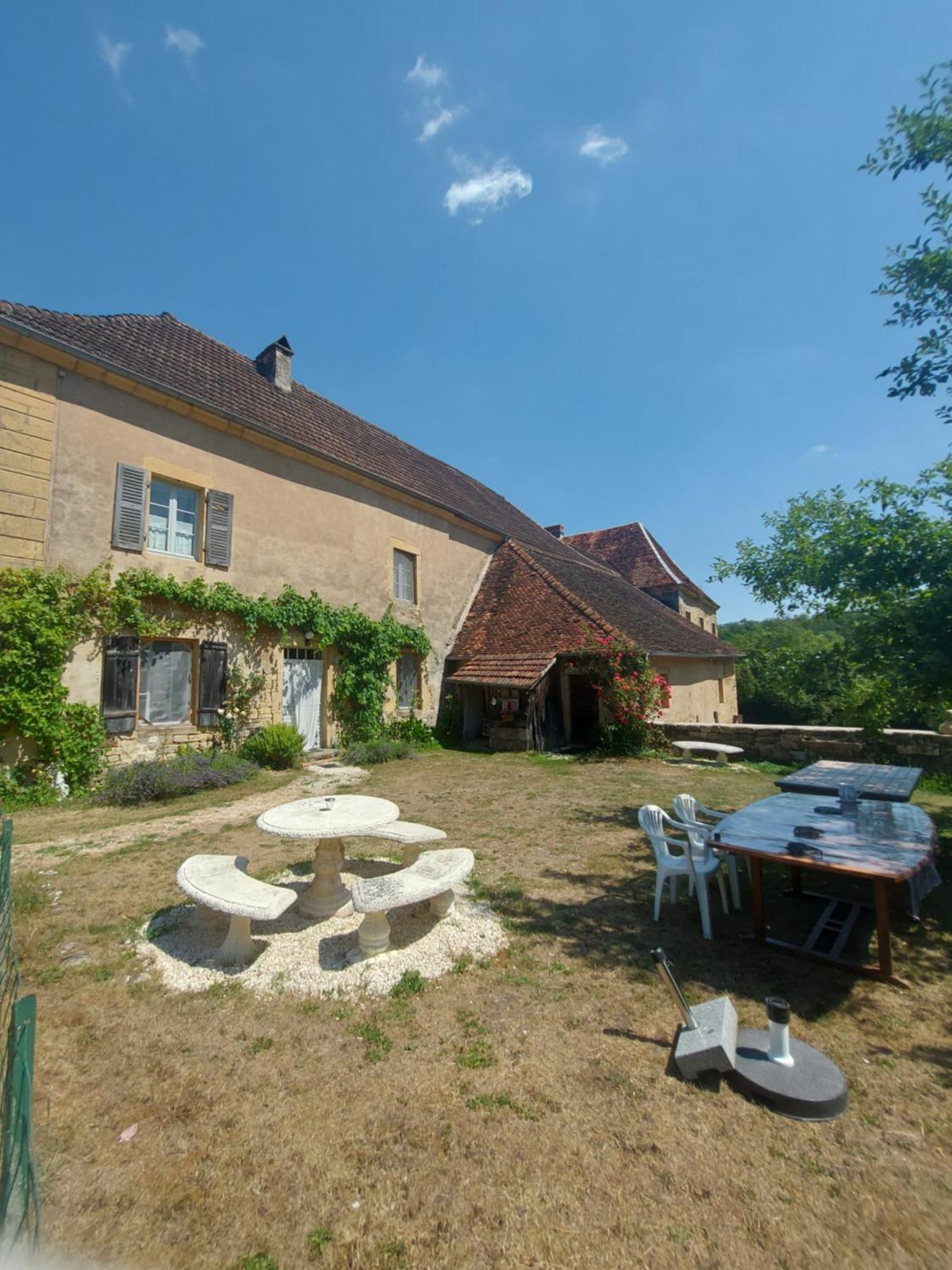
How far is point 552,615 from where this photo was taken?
14.4 meters

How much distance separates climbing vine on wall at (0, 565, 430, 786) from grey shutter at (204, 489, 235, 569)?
0.54 m

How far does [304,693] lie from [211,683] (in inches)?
88.2

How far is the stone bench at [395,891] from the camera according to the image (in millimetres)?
3697

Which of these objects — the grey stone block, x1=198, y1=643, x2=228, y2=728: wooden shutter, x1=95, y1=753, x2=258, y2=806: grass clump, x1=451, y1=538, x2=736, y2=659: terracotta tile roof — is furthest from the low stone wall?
x1=198, y1=643, x2=228, y2=728: wooden shutter

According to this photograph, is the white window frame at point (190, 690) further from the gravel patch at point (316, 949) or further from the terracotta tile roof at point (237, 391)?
the gravel patch at point (316, 949)

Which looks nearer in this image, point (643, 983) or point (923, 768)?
point (643, 983)

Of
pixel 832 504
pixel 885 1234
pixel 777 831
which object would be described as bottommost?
pixel 885 1234

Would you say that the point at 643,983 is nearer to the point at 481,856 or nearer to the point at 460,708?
the point at 481,856

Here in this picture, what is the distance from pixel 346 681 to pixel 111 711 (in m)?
4.74

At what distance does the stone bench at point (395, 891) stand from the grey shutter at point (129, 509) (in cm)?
790


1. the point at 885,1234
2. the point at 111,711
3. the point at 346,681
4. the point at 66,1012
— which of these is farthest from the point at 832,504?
the point at 111,711

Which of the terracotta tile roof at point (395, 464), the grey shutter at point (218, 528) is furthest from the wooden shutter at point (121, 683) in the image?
the terracotta tile roof at point (395, 464)

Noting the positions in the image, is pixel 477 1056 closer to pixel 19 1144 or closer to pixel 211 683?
pixel 19 1144

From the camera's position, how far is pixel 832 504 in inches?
241
